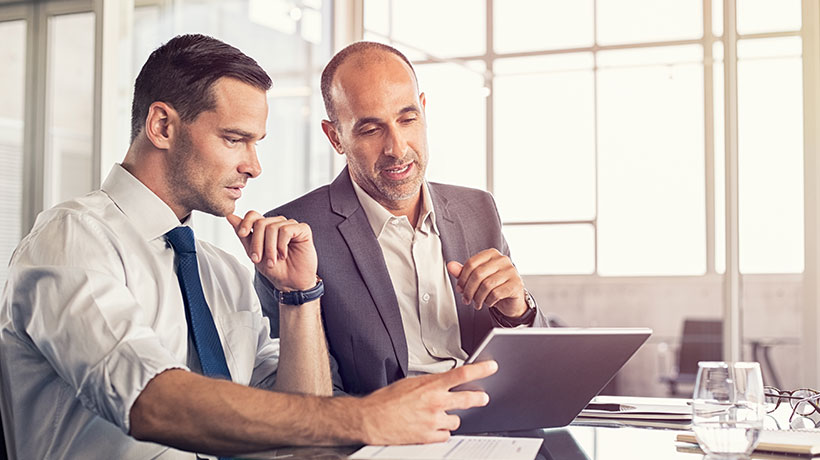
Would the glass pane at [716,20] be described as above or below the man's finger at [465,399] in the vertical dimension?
above

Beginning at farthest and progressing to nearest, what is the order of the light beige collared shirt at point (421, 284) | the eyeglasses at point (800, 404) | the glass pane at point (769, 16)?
1. the glass pane at point (769, 16)
2. the light beige collared shirt at point (421, 284)
3. the eyeglasses at point (800, 404)

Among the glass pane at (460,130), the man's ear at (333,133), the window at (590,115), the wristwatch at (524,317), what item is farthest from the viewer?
the glass pane at (460,130)

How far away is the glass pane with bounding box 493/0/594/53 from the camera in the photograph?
7891 mm

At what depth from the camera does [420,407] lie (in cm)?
124

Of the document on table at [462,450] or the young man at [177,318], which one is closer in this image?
the document on table at [462,450]

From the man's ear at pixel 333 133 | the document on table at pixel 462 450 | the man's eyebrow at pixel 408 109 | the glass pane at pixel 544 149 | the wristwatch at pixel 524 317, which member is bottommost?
the document on table at pixel 462 450

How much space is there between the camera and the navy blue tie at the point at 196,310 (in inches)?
63.2

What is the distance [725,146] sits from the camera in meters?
4.23

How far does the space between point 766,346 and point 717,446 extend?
25.9ft

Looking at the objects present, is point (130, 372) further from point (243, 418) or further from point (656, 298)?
point (656, 298)

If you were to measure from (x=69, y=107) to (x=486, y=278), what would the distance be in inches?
95.5

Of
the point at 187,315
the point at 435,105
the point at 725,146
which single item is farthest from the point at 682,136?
the point at 187,315

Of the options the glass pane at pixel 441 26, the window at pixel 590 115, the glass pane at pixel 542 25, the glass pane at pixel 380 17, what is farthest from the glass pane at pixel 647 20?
the glass pane at pixel 380 17

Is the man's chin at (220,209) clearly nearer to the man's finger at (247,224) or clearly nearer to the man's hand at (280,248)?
the man's hand at (280,248)
